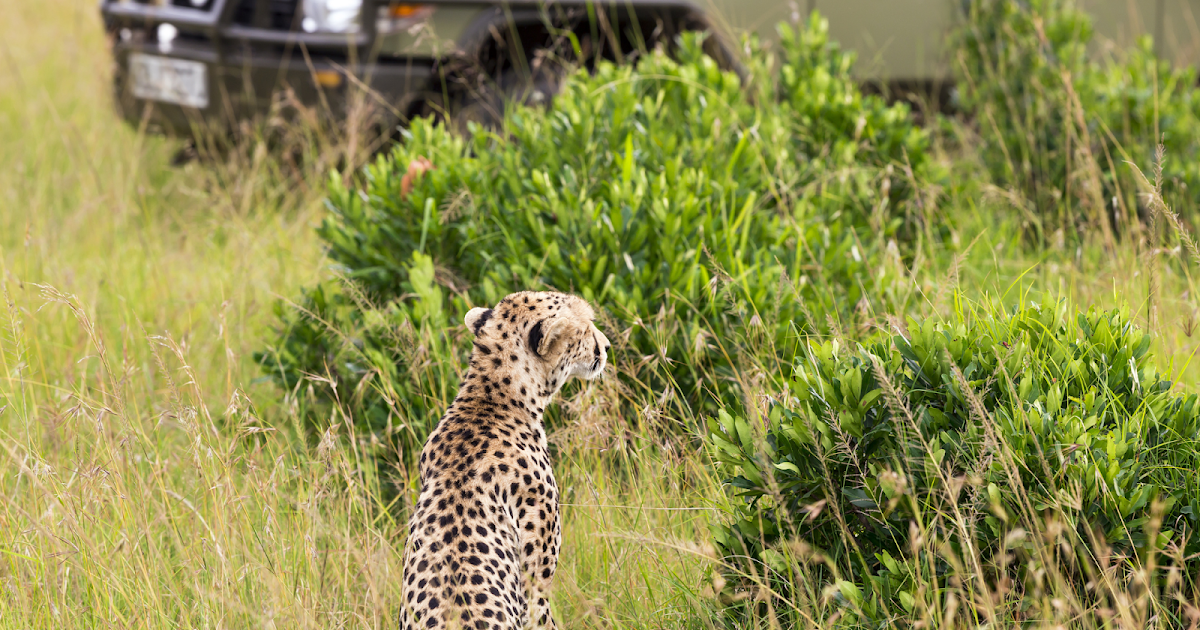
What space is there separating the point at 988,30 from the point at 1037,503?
4.28m

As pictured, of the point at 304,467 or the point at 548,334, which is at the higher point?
the point at 548,334

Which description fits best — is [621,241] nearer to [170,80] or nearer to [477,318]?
[477,318]

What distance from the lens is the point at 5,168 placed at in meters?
7.05

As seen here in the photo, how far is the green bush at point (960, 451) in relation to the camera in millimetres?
2178

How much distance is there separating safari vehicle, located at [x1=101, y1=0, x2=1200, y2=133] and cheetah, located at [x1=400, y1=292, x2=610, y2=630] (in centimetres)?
235

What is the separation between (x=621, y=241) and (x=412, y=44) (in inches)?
89.0

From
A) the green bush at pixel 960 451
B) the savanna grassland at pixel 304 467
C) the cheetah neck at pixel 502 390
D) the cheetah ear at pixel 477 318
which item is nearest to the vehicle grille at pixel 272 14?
the savanna grassland at pixel 304 467

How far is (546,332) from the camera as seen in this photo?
2.55 metres

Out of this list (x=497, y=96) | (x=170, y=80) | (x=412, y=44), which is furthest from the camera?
(x=170, y=80)

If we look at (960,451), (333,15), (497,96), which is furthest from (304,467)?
(333,15)

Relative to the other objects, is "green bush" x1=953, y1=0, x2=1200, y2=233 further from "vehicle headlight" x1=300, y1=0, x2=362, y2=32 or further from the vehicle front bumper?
"vehicle headlight" x1=300, y1=0, x2=362, y2=32

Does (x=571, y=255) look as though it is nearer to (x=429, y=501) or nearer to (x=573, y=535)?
(x=573, y=535)

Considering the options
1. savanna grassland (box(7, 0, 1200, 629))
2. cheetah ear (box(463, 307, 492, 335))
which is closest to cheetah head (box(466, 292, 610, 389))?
cheetah ear (box(463, 307, 492, 335))

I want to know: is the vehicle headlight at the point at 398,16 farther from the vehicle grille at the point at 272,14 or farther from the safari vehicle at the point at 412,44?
the vehicle grille at the point at 272,14
